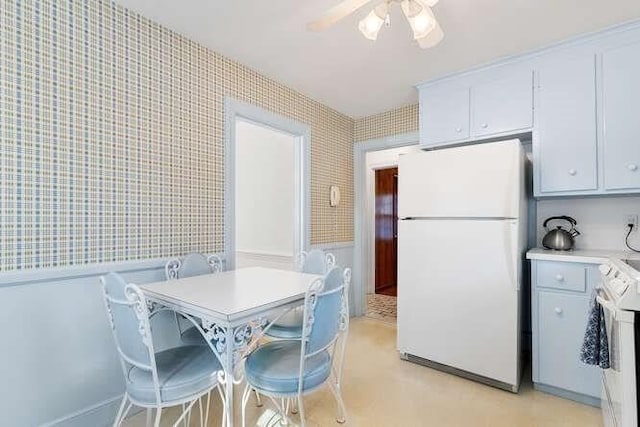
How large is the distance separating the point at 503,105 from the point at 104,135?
2.77 metres

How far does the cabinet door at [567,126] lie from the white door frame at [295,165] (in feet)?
6.44

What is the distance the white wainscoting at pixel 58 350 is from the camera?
4.78 feet

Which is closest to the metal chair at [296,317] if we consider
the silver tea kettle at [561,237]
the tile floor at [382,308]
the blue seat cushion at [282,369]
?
the blue seat cushion at [282,369]

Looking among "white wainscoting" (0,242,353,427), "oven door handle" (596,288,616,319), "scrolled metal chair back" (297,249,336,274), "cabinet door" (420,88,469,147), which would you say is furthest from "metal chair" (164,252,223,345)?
"cabinet door" (420,88,469,147)

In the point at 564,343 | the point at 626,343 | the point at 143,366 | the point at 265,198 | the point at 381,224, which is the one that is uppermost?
the point at 265,198

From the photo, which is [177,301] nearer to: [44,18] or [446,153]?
[44,18]

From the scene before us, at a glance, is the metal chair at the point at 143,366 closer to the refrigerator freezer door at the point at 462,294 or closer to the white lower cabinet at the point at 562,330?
the refrigerator freezer door at the point at 462,294

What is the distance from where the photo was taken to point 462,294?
2.23m

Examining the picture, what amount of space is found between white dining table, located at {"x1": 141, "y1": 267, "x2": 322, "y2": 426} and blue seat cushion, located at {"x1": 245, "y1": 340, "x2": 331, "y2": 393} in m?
0.09

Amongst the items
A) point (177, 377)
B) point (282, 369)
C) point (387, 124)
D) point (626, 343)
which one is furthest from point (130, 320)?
point (387, 124)

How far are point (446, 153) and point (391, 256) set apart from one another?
3431 mm

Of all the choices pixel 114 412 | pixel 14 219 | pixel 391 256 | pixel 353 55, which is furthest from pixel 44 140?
pixel 391 256

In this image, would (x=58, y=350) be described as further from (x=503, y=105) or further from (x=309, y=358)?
(x=503, y=105)

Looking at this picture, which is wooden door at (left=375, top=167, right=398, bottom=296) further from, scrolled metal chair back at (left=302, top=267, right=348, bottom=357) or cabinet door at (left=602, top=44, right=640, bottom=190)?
scrolled metal chair back at (left=302, top=267, right=348, bottom=357)
